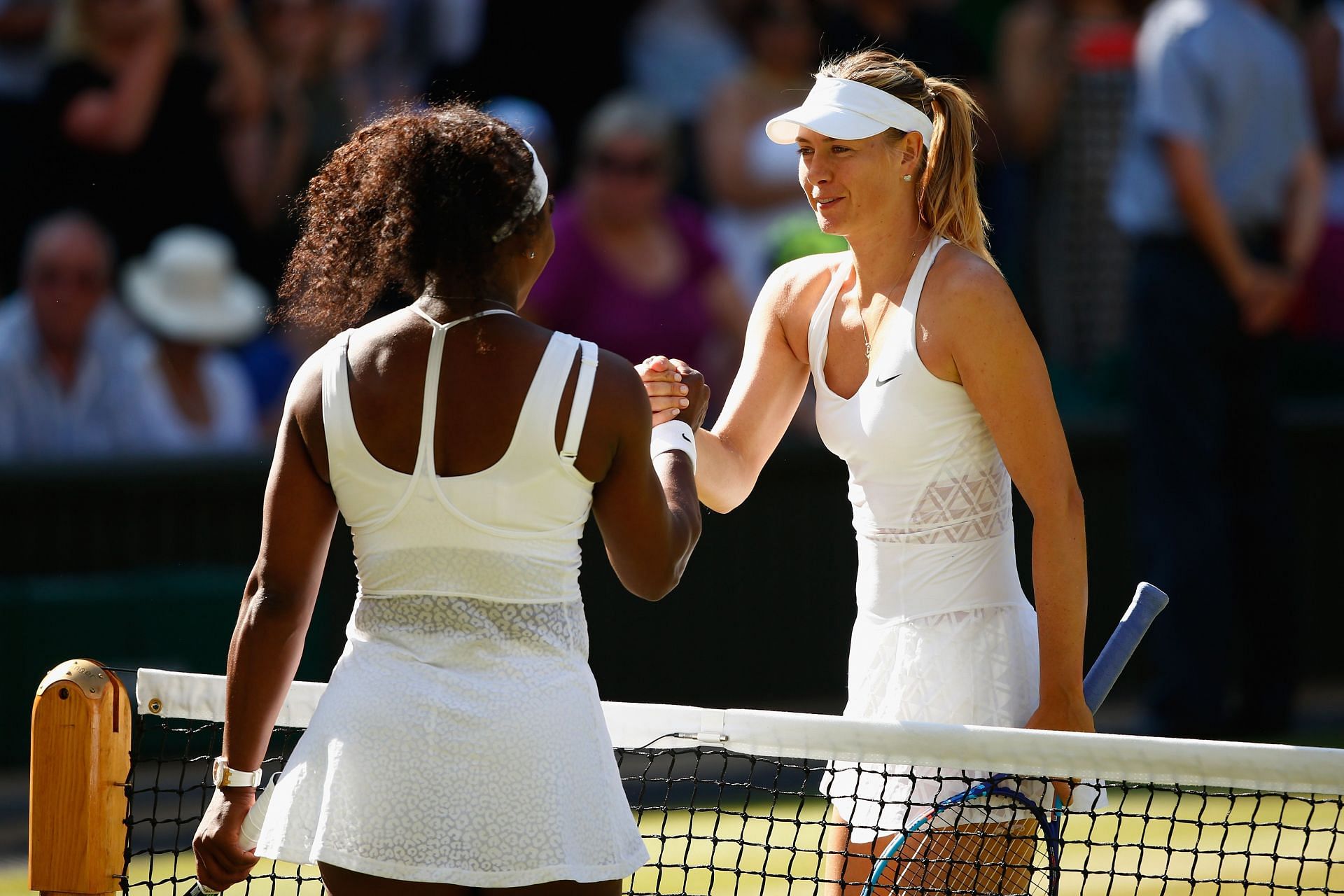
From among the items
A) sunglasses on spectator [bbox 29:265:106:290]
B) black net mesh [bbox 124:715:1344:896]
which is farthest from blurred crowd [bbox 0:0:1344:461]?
black net mesh [bbox 124:715:1344:896]

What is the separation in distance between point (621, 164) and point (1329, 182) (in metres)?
4.44

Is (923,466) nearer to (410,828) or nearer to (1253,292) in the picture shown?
(410,828)

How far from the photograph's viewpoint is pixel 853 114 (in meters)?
3.47

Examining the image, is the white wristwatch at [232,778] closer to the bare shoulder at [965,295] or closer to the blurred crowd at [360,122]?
the bare shoulder at [965,295]

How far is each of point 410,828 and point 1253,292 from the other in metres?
5.88

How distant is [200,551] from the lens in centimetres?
768

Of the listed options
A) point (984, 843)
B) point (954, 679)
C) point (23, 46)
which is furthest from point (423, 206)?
point (23, 46)

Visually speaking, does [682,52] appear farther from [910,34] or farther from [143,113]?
[143,113]

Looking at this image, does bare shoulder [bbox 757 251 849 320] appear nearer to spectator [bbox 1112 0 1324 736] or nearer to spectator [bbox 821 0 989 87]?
spectator [bbox 1112 0 1324 736]

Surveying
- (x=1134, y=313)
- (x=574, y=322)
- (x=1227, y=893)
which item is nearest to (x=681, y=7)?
(x=574, y=322)

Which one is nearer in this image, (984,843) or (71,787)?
(71,787)

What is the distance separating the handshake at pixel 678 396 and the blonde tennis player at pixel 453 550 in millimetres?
551

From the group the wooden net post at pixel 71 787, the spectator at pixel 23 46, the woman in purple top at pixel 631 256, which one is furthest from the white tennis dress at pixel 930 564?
the spectator at pixel 23 46

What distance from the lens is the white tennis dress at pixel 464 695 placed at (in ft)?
8.46
